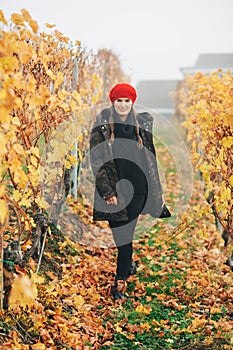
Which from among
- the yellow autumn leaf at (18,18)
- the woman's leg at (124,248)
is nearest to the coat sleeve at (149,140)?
the woman's leg at (124,248)

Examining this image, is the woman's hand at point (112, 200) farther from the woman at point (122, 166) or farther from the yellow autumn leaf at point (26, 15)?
the yellow autumn leaf at point (26, 15)

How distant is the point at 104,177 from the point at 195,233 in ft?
7.13

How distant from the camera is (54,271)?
13.5 ft

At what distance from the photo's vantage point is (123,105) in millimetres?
3969

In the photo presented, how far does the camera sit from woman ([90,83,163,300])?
398cm

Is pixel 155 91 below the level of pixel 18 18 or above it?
above

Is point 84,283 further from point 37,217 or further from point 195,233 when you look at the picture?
point 195,233

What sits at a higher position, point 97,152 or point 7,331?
point 97,152

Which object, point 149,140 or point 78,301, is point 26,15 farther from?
point 78,301

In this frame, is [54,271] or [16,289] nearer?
[16,289]

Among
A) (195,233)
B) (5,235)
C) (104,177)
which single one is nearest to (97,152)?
(104,177)

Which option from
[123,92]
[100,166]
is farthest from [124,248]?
[123,92]

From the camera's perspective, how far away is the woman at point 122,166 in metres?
3.98

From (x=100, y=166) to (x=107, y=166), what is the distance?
0.06 meters
